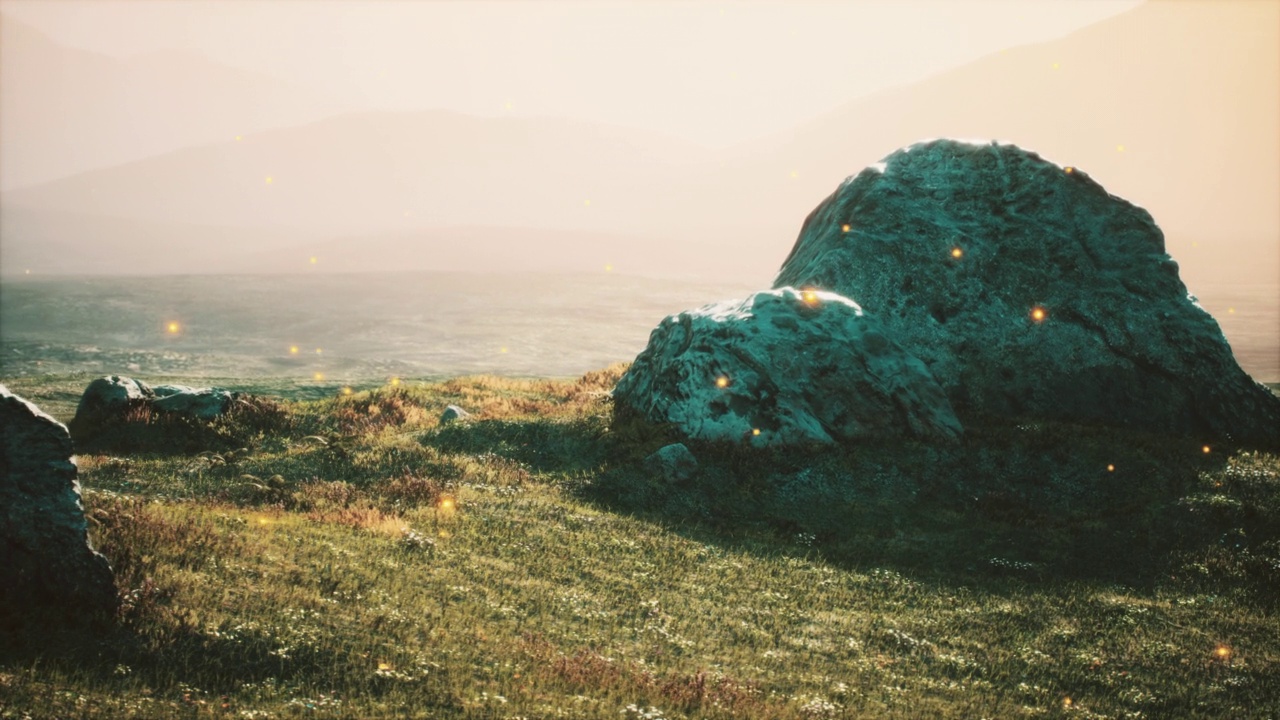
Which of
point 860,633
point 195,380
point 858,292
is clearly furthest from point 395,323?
point 860,633

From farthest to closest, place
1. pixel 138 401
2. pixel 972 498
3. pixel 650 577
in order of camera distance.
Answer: pixel 138 401 → pixel 972 498 → pixel 650 577

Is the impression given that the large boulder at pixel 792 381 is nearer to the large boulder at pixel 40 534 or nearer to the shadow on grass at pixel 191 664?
the shadow on grass at pixel 191 664

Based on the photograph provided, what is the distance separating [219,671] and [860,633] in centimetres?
1063

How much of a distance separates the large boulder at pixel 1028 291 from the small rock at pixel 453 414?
570 inches

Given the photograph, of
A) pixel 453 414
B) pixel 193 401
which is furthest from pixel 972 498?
pixel 193 401

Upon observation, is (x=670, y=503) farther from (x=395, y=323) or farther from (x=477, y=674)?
(x=395, y=323)

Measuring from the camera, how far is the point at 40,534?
39.5ft

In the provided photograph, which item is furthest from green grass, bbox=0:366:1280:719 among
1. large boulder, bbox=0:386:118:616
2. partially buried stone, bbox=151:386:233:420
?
partially buried stone, bbox=151:386:233:420

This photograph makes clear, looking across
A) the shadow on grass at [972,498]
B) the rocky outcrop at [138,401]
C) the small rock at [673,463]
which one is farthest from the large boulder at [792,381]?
the rocky outcrop at [138,401]

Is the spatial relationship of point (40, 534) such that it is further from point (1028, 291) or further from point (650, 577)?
point (1028, 291)

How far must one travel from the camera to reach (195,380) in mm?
54062

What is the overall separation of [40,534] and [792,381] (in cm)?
2068

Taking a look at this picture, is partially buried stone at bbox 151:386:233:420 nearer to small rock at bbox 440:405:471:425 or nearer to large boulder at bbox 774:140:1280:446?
small rock at bbox 440:405:471:425

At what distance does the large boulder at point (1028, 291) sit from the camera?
30.8m
